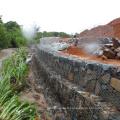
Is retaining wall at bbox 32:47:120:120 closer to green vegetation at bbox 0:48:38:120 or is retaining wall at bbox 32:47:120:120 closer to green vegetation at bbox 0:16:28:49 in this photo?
green vegetation at bbox 0:48:38:120

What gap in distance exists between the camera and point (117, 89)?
62.9 inches

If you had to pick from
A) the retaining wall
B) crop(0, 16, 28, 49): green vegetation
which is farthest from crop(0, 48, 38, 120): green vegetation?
crop(0, 16, 28, 49): green vegetation

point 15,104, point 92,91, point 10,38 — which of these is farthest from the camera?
point 10,38

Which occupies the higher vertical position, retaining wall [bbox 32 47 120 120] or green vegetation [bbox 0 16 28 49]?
green vegetation [bbox 0 16 28 49]

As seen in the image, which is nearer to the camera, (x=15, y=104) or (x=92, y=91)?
(x=92, y=91)

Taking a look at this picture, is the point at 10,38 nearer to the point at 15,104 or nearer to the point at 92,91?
the point at 15,104

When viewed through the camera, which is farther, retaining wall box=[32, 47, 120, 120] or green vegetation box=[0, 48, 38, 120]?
green vegetation box=[0, 48, 38, 120]

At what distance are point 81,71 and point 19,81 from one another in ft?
7.84

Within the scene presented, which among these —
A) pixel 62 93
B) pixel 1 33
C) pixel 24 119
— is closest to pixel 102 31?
pixel 62 93

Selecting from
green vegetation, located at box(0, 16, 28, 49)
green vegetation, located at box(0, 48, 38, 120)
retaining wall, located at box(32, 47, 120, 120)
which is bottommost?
green vegetation, located at box(0, 48, 38, 120)

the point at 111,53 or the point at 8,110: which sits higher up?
the point at 111,53

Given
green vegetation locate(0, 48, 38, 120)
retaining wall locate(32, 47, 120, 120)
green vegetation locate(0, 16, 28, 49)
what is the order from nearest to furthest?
retaining wall locate(32, 47, 120, 120), green vegetation locate(0, 48, 38, 120), green vegetation locate(0, 16, 28, 49)

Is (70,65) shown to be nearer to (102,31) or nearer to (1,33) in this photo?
(102,31)

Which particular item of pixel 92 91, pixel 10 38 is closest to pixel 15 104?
pixel 92 91
